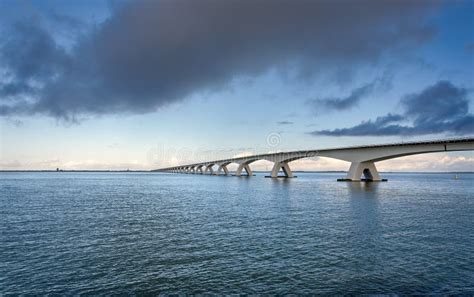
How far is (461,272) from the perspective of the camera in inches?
572

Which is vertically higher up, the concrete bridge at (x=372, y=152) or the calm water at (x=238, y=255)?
the concrete bridge at (x=372, y=152)

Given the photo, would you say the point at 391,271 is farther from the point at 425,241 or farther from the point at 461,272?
the point at 425,241

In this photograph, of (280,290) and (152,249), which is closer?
(280,290)

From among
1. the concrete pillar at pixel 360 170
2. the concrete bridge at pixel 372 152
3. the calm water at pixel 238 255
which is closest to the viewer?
the calm water at pixel 238 255

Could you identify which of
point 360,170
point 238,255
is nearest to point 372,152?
point 360,170

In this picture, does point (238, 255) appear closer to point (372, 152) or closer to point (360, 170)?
point (372, 152)

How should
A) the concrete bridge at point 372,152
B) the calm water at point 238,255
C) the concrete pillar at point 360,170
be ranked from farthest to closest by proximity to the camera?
the concrete pillar at point 360,170, the concrete bridge at point 372,152, the calm water at point 238,255

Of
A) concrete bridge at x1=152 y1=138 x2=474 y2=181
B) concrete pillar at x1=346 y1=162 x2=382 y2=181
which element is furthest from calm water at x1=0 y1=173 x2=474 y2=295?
concrete pillar at x1=346 y1=162 x2=382 y2=181

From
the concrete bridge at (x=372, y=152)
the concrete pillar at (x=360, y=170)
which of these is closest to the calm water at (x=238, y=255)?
the concrete bridge at (x=372, y=152)

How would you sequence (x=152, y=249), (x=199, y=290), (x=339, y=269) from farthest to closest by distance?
(x=152, y=249), (x=339, y=269), (x=199, y=290)

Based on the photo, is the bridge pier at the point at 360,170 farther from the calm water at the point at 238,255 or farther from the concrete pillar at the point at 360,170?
the calm water at the point at 238,255

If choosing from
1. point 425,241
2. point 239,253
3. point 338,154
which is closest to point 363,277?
point 239,253

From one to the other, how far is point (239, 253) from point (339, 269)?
536 cm

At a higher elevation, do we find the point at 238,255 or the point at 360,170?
the point at 360,170
